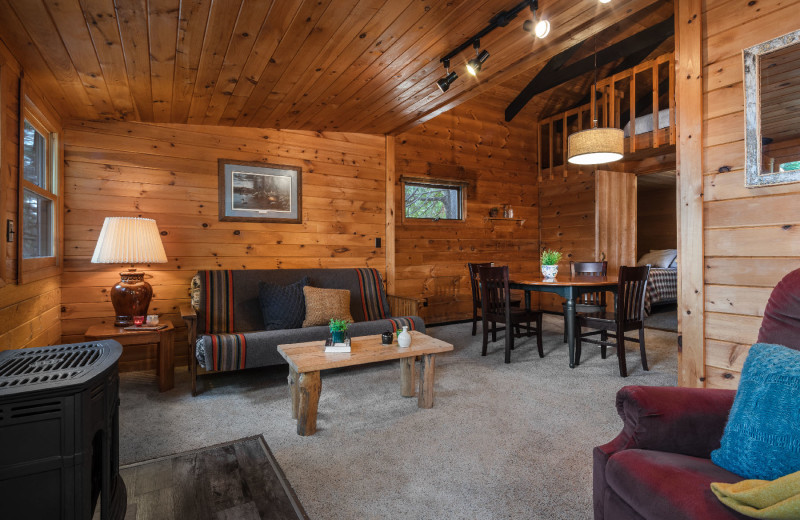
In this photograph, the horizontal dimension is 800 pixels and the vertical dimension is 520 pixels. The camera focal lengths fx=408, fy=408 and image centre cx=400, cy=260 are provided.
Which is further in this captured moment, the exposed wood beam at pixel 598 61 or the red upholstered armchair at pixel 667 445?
the exposed wood beam at pixel 598 61

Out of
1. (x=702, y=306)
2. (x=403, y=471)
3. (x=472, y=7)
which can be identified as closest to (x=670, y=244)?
(x=702, y=306)

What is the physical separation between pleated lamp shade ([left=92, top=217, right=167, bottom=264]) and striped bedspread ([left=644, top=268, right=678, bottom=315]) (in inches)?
226

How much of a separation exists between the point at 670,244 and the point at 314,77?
26.3 feet

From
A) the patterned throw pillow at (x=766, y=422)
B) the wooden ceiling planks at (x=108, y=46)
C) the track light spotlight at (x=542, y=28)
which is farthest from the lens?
the track light spotlight at (x=542, y=28)

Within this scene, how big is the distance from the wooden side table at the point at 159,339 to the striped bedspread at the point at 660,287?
18.2 feet

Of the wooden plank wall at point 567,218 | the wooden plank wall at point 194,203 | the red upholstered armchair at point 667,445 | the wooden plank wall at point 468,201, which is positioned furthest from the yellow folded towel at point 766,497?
the wooden plank wall at point 567,218

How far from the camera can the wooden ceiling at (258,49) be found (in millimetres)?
→ 1969

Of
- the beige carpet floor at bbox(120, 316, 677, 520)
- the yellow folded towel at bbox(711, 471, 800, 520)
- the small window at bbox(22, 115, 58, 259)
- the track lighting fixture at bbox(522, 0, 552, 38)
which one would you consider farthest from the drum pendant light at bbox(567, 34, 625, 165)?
the small window at bbox(22, 115, 58, 259)

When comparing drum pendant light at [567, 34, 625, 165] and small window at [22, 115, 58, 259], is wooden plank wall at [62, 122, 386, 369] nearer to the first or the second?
small window at [22, 115, 58, 259]

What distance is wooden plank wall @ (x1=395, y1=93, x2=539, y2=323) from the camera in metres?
5.23

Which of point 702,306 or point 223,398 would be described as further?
point 223,398

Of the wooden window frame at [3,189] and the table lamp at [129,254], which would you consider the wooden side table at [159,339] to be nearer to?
the table lamp at [129,254]

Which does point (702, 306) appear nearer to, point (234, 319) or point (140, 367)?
point (234, 319)

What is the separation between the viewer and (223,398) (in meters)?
2.77
